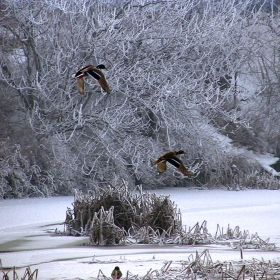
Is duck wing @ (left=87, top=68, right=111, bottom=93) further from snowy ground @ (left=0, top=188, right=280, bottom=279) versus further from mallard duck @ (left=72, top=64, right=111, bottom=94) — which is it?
snowy ground @ (left=0, top=188, right=280, bottom=279)

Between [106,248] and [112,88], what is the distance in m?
7.01

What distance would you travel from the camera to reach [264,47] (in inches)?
870

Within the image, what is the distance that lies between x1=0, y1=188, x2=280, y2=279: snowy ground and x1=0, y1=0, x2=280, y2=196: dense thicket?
121 centimetres

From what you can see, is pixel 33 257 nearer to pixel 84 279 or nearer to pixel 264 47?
pixel 84 279

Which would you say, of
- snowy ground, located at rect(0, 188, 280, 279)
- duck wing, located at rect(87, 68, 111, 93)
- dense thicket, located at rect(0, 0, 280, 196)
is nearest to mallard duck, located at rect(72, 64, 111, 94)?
duck wing, located at rect(87, 68, 111, 93)

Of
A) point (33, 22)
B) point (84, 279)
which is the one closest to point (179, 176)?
point (33, 22)

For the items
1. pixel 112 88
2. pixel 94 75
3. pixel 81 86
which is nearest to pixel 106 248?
pixel 81 86

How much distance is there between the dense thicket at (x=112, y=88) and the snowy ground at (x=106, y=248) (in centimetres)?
121

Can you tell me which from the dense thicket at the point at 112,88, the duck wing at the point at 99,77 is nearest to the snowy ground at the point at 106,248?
the dense thicket at the point at 112,88

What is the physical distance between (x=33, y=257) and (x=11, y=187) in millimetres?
7176

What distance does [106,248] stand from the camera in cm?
754

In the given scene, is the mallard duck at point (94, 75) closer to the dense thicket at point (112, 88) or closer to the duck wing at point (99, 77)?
the duck wing at point (99, 77)

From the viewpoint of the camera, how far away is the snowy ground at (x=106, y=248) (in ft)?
20.5

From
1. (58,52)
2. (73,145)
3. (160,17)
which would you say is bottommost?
(73,145)
